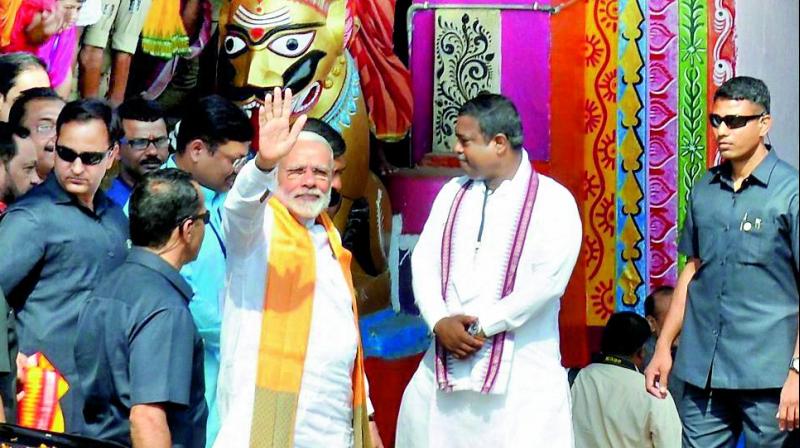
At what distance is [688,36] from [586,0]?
47 centimetres

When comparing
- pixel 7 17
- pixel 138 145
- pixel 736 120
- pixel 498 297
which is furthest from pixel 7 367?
pixel 736 120

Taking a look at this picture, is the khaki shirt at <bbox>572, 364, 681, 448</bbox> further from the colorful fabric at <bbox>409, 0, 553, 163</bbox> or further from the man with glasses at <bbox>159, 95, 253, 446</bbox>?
the man with glasses at <bbox>159, 95, 253, 446</bbox>

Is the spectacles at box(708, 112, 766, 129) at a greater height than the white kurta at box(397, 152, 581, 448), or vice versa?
the spectacles at box(708, 112, 766, 129)

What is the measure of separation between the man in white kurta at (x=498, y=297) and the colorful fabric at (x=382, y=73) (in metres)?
1.57

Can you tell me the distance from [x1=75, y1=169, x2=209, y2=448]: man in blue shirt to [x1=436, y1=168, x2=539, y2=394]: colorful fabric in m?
1.25

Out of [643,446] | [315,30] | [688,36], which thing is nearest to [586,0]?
[688,36]

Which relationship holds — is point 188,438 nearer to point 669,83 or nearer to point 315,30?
point 315,30

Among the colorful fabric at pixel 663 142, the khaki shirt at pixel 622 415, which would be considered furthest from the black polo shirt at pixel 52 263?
the colorful fabric at pixel 663 142

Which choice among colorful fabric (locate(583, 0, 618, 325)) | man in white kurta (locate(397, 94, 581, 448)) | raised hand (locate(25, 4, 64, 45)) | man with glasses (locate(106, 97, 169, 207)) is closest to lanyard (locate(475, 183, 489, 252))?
man in white kurta (locate(397, 94, 581, 448))

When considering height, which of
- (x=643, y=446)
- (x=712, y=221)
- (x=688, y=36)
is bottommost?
(x=643, y=446)

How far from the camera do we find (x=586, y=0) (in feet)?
26.2

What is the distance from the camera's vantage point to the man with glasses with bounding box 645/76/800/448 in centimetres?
562

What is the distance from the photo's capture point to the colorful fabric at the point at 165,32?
21.4 feet

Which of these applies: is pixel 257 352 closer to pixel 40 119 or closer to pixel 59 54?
pixel 40 119
